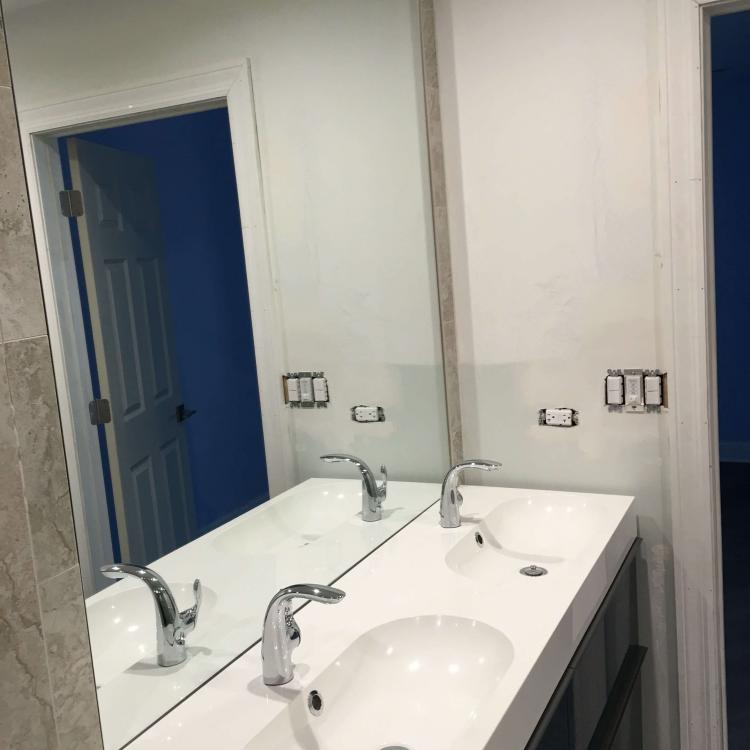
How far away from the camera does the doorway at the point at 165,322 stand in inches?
46.9

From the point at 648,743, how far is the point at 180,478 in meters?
1.68

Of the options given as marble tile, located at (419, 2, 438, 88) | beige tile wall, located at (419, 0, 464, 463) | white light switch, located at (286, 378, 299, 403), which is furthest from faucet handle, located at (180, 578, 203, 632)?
marble tile, located at (419, 2, 438, 88)

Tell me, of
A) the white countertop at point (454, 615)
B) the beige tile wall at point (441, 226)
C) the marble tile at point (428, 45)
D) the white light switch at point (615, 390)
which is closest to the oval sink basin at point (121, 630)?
the white countertop at point (454, 615)

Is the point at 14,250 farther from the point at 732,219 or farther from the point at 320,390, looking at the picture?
the point at 732,219

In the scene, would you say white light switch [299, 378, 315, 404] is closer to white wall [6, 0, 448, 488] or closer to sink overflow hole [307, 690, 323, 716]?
white wall [6, 0, 448, 488]

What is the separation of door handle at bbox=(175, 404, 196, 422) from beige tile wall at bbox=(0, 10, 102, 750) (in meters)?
0.28

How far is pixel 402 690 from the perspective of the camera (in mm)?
1487

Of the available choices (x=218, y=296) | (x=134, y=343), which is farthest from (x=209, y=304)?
(x=134, y=343)

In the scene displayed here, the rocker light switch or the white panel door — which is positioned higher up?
the white panel door

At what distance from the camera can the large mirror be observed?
1165 mm

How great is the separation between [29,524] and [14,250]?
33cm

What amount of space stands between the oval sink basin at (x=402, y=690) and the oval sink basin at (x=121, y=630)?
0.78 ft

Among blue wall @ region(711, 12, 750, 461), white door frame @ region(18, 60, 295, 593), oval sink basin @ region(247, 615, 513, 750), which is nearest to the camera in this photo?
white door frame @ region(18, 60, 295, 593)

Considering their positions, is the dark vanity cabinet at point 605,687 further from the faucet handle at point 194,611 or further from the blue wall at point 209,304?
the blue wall at point 209,304
